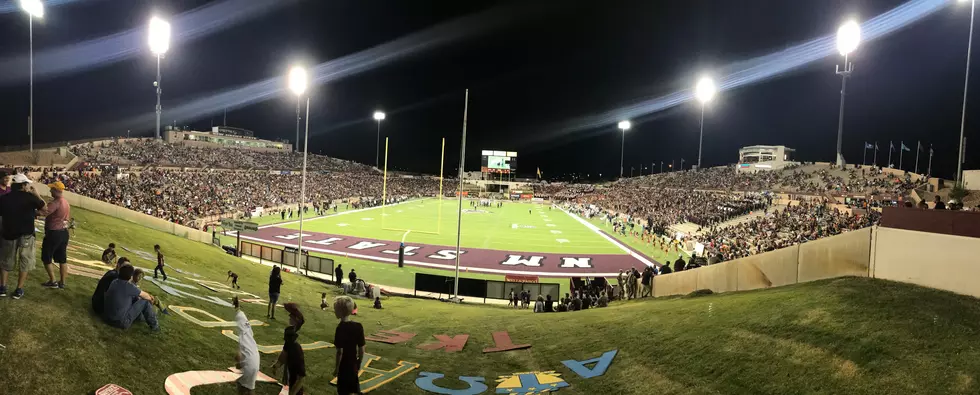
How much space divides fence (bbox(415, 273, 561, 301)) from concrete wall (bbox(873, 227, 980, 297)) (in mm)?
14081

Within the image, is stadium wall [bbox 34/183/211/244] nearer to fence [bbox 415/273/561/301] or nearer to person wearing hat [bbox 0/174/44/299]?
fence [bbox 415/273/561/301]

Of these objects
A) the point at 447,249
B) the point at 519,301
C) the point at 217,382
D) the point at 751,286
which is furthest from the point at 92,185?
the point at 751,286

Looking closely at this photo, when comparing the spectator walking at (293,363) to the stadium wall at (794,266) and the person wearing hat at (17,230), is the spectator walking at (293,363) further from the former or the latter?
the stadium wall at (794,266)

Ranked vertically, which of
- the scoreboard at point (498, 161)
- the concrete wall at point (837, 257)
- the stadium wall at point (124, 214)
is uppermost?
the scoreboard at point (498, 161)

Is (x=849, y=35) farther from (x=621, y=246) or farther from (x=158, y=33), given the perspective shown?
(x=158, y=33)

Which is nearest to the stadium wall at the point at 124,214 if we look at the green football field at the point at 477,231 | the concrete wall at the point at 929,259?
the green football field at the point at 477,231

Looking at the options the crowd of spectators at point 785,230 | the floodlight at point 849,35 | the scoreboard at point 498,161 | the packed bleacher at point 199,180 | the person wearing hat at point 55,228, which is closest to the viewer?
the person wearing hat at point 55,228

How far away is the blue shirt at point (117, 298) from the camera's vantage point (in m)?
7.15

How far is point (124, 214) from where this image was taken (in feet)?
80.8

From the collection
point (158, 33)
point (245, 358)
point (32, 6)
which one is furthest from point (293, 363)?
point (158, 33)

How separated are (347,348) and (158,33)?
182 ft

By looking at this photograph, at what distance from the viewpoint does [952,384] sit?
5.56 m

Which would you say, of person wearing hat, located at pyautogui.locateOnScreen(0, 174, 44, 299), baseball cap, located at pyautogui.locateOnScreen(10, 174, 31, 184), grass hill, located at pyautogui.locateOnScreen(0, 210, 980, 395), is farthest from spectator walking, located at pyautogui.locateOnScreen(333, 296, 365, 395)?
baseball cap, located at pyautogui.locateOnScreen(10, 174, 31, 184)

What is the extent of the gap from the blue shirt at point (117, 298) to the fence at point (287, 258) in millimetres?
17846
